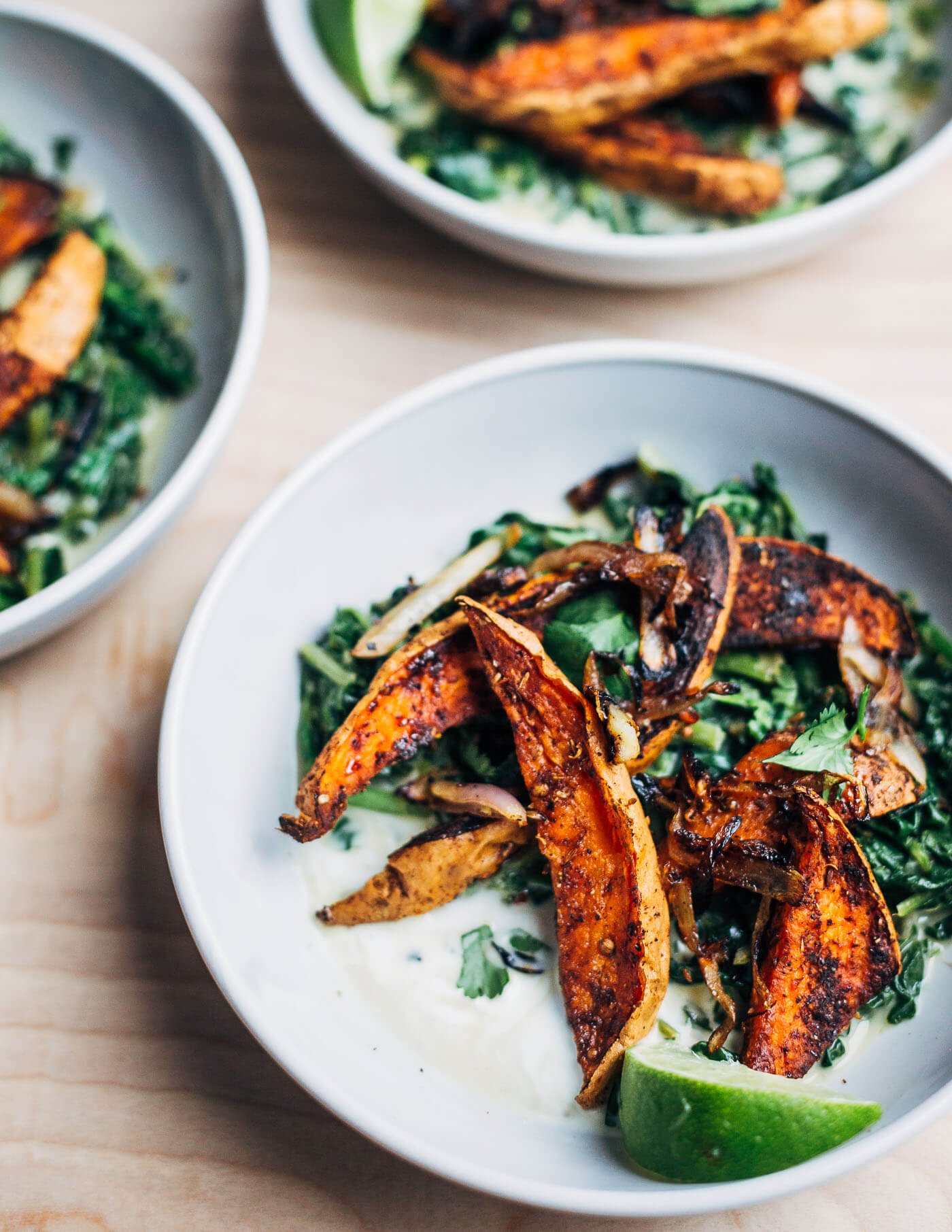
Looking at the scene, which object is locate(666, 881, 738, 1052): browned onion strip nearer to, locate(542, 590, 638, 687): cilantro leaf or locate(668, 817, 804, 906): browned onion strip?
locate(668, 817, 804, 906): browned onion strip

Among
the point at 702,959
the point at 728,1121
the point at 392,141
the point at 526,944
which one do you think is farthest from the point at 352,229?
the point at 728,1121

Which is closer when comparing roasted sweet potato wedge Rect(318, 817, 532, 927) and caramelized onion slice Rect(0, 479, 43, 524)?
roasted sweet potato wedge Rect(318, 817, 532, 927)

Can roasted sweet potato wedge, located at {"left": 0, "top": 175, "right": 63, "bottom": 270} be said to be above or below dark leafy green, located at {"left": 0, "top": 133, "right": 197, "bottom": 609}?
above

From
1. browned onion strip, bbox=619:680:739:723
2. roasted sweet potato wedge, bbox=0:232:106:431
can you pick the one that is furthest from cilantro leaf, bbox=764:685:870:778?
roasted sweet potato wedge, bbox=0:232:106:431

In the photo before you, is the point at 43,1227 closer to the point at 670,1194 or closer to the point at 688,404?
the point at 670,1194

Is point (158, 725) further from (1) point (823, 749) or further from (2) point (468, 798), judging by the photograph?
(1) point (823, 749)

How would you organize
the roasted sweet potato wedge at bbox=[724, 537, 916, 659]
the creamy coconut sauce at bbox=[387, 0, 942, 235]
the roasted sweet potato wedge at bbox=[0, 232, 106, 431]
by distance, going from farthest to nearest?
the creamy coconut sauce at bbox=[387, 0, 942, 235] < the roasted sweet potato wedge at bbox=[0, 232, 106, 431] < the roasted sweet potato wedge at bbox=[724, 537, 916, 659]
